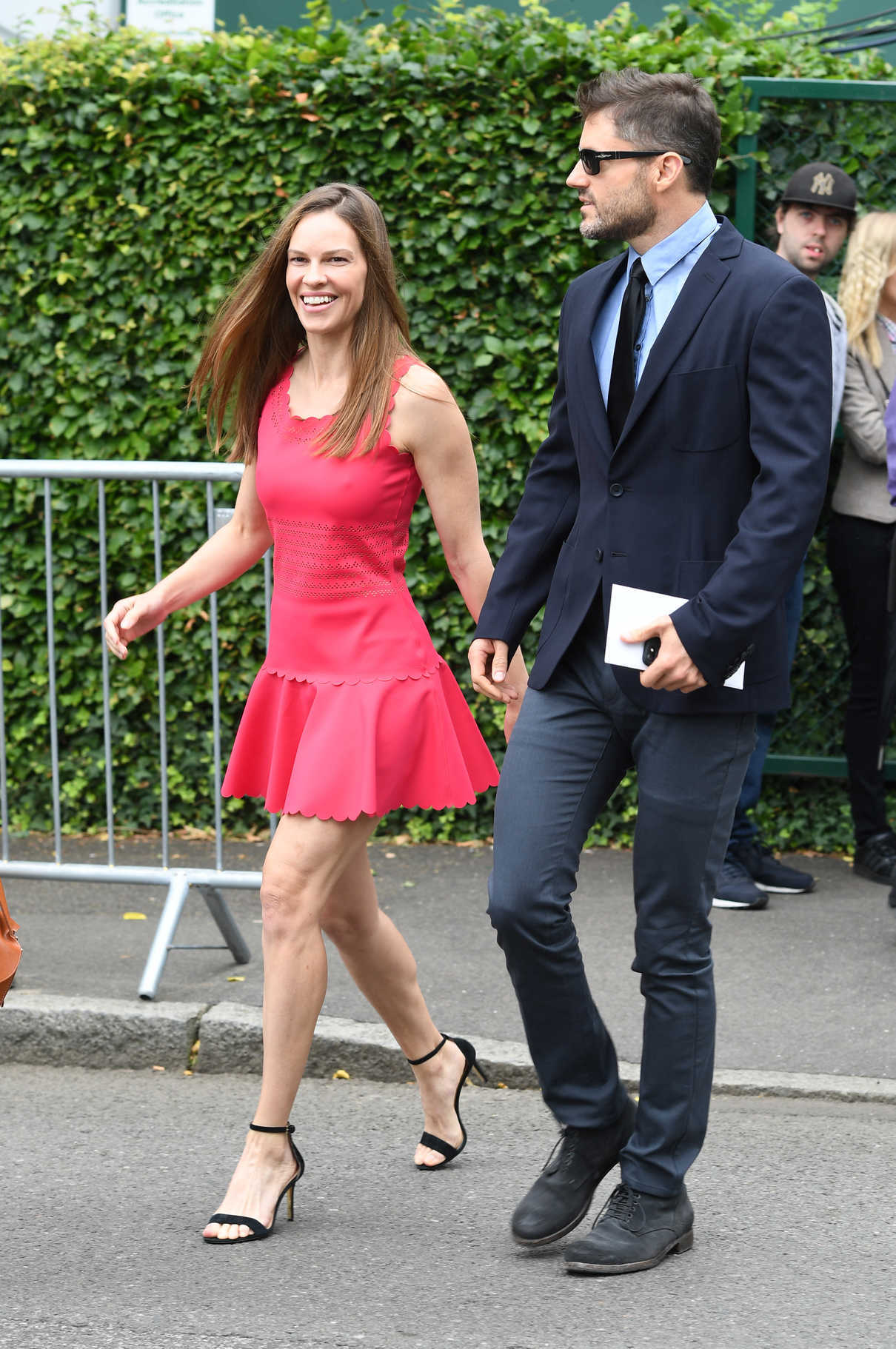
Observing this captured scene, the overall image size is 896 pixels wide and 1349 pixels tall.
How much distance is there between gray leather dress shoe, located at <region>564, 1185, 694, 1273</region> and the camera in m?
3.19

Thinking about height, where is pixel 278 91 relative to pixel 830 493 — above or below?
above

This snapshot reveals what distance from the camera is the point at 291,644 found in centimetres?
358

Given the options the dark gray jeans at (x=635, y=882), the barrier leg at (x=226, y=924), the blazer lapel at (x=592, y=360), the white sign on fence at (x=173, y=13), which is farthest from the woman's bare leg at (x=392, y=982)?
the white sign on fence at (x=173, y=13)

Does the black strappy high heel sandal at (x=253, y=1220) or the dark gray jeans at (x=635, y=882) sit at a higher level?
the dark gray jeans at (x=635, y=882)

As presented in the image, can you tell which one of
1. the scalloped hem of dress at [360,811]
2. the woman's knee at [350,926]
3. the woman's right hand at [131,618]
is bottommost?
the woman's knee at [350,926]

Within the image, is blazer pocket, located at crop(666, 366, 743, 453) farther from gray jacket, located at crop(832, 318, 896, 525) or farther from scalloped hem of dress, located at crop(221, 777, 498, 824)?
gray jacket, located at crop(832, 318, 896, 525)

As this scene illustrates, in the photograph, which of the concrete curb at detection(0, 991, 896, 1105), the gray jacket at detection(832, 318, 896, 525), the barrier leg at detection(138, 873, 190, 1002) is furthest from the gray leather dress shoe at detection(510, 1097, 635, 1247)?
the gray jacket at detection(832, 318, 896, 525)

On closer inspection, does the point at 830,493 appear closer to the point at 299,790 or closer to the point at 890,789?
the point at 890,789

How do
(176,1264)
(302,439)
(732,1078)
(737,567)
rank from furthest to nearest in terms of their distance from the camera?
1. (732,1078)
2. (302,439)
3. (176,1264)
4. (737,567)

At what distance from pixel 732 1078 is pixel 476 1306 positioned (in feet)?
4.51

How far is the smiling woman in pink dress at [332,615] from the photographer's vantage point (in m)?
3.39

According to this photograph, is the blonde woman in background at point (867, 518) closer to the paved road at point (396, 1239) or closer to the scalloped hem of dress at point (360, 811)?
the paved road at point (396, 1239)

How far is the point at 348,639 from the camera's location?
11.5ft

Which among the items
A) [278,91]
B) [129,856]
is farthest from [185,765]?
[278,91]
